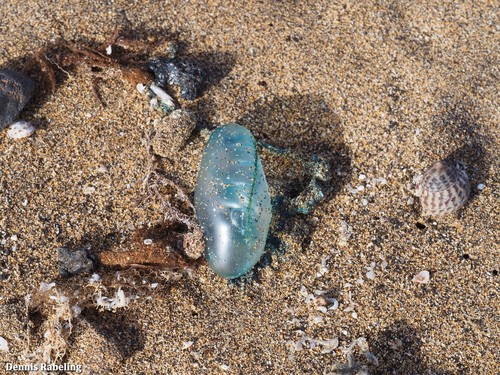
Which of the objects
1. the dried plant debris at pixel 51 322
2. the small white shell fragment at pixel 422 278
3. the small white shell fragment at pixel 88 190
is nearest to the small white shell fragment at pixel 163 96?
the small white shell fragment at pixel 88 190

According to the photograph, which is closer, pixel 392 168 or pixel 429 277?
pixel 429 277

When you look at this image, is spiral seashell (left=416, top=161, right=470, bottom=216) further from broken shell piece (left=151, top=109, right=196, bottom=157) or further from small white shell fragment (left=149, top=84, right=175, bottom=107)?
small white shell fragment (left=149, top=84, right=175, bottom=107)

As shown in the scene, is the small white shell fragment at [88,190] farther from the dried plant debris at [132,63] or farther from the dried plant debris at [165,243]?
the dried plant debris at [132,63]

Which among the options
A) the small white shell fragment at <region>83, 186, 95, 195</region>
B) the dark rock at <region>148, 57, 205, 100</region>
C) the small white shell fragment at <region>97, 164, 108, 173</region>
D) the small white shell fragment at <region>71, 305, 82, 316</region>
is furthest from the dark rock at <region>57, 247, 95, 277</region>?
the dark rock at <region>148, 57, 205, 100</region>

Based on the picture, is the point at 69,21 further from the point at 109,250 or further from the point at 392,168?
the point at 392,168

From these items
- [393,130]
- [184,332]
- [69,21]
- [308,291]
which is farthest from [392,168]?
[69,21]
